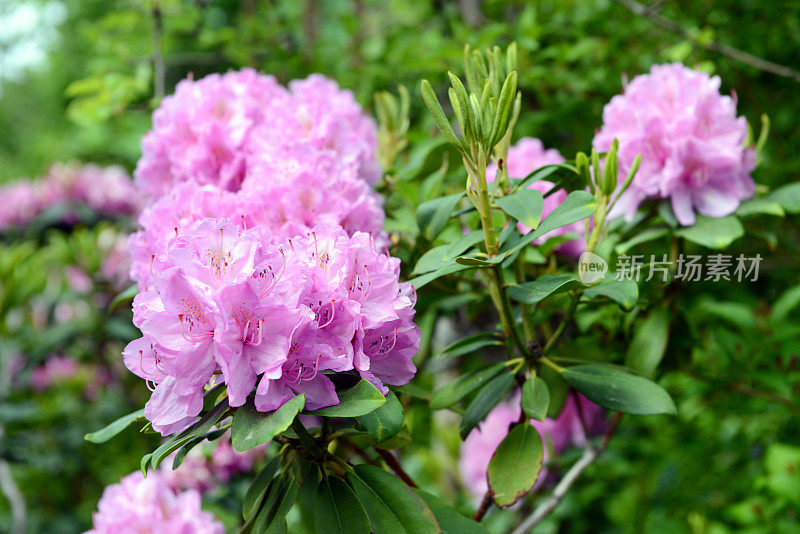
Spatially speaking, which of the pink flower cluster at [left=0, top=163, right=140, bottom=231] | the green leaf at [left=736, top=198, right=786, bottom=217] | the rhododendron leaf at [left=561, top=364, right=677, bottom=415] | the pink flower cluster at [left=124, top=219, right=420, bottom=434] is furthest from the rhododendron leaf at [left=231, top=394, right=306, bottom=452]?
the pink flower cluster at [left=0, top=163, right=140, bottom=231]

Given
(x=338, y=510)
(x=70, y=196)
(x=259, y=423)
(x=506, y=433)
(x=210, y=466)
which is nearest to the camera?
(x=259, y=423)

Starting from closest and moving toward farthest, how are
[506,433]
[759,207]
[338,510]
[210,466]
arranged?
[338,510], [759,207], [506,433], [210,466]

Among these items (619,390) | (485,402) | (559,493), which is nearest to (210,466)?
(559,493)

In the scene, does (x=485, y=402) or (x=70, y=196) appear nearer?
(x=485, y=402)

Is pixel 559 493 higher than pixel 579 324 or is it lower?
lower

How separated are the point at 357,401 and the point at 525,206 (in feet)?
1.19

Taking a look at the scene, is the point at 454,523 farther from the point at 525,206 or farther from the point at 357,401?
the point at 525,206

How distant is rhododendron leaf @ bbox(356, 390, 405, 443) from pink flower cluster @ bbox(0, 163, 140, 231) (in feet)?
10.1

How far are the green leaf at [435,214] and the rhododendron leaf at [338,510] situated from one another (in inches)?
16.0

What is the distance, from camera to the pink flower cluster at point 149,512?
43.9 inches

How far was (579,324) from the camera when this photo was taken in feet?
4.41

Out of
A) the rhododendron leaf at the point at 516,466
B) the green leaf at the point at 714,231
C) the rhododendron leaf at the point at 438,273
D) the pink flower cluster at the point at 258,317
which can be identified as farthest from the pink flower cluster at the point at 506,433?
the pink flower cluster at the point at 258,317

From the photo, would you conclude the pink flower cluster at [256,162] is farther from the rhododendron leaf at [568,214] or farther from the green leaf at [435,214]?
the rhododendron leaf at [568,214]

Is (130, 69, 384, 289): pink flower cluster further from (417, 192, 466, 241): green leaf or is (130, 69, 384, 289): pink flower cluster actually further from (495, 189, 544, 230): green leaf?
(495, 189, 544, 230): green leaf
